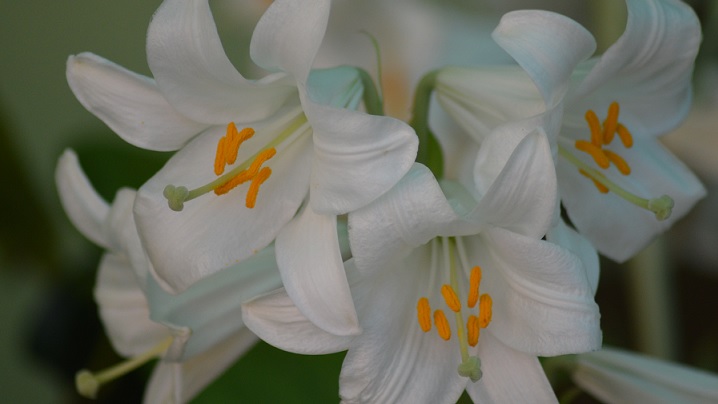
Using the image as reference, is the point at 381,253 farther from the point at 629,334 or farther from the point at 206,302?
the point at 629,334

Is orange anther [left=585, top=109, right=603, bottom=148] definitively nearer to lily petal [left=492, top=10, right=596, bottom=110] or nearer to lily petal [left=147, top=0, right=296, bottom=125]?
lily petal [left=492, top=10, right=596, bottom=110]

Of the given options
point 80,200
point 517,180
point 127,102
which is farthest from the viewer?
point 80,200

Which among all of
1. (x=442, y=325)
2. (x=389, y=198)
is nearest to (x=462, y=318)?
(x=442, y=325)

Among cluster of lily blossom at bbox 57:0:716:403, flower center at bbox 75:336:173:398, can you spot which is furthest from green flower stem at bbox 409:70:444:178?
flower center at bbox 75:336:173:398

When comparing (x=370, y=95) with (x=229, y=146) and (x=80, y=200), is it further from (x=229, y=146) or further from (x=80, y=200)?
(x=80, y=200)

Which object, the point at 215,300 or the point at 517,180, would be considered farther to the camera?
the point at 215,300

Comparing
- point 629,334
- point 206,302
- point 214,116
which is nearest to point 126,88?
point 214,116
